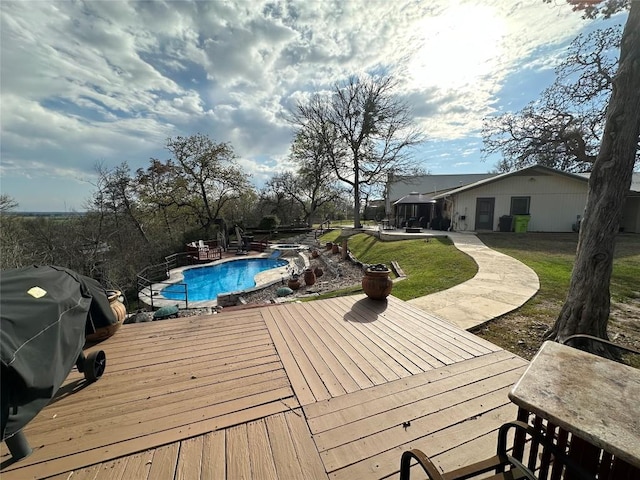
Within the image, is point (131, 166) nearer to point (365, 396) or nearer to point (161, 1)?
point (161, 1)

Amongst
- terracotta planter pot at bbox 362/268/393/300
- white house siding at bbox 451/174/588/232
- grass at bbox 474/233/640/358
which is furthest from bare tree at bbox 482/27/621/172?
terracotta planter pot at bbox 362/268/393/300

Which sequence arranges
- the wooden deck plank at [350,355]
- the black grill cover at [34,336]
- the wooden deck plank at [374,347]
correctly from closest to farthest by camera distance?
the black grill cover at [34,336] → the wooden deck plank at [350,355] → the wooden deck plank at [374,347]

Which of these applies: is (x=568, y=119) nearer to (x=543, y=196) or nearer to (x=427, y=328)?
(x=543, y=196)

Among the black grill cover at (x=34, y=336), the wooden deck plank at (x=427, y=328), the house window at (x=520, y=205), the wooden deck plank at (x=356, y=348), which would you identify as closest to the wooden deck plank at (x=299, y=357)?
the wooden deck plank at (x=356, y=348)

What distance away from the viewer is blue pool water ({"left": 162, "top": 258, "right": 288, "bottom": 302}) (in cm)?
1215

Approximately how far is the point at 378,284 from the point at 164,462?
3.69m

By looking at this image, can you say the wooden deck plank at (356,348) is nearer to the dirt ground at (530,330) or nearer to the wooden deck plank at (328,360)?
the wooden deck plank at (328,360)

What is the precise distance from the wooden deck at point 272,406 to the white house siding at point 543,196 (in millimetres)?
15368

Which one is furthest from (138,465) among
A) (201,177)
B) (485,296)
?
(201,177)

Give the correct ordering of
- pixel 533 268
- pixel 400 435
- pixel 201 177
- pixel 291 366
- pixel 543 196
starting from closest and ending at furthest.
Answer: pixel 400 435, pixel 291 366, pixel 533 268, pixel 543 196, pixel 201 177

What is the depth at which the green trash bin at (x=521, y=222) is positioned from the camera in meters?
14.9

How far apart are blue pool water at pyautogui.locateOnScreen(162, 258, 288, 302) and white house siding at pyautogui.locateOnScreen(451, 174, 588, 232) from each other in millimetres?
13515

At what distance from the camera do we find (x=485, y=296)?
528 cm

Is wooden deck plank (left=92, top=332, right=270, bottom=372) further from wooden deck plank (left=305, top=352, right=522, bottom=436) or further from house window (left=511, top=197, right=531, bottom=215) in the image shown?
house window (left=511, top=197, right=531, bottom=215)
